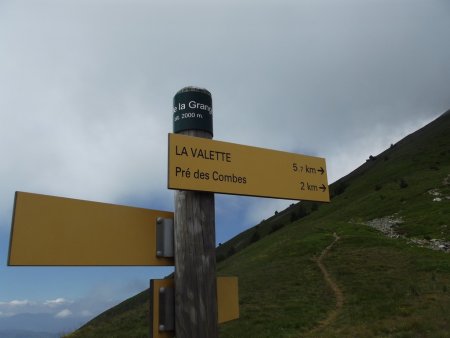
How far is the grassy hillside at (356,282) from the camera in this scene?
1862 cm

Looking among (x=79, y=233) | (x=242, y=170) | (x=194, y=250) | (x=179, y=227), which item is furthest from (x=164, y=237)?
(x=242, y=170)

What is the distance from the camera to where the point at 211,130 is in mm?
4312

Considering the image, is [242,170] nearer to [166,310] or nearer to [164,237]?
[164,237]

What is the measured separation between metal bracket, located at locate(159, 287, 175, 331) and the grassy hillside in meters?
12.8

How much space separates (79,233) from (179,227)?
2.78 feet

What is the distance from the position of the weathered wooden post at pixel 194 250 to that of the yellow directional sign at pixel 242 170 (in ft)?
0.42

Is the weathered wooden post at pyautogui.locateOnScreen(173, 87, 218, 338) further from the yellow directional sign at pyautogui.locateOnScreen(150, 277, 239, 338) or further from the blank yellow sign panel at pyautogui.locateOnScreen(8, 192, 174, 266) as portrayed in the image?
the blank yellow sign panel at pyautogui.locateOnScreen(8, 192, 174, 266)

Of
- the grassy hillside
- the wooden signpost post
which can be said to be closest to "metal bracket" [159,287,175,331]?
the wooden signpost post

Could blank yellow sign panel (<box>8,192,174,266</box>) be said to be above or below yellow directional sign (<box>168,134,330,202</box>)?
below

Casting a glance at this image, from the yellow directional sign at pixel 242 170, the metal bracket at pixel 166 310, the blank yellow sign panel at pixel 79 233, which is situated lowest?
the metal bracket at pixel 166 310

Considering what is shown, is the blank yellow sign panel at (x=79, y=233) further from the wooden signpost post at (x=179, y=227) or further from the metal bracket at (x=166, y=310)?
the metal bracket at (x=166, y=310)

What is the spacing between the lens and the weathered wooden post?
377 centimetres

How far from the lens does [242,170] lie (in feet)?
13.9

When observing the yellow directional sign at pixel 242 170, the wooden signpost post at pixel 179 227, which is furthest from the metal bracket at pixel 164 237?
the yellow directional sign at pixel 242 170
